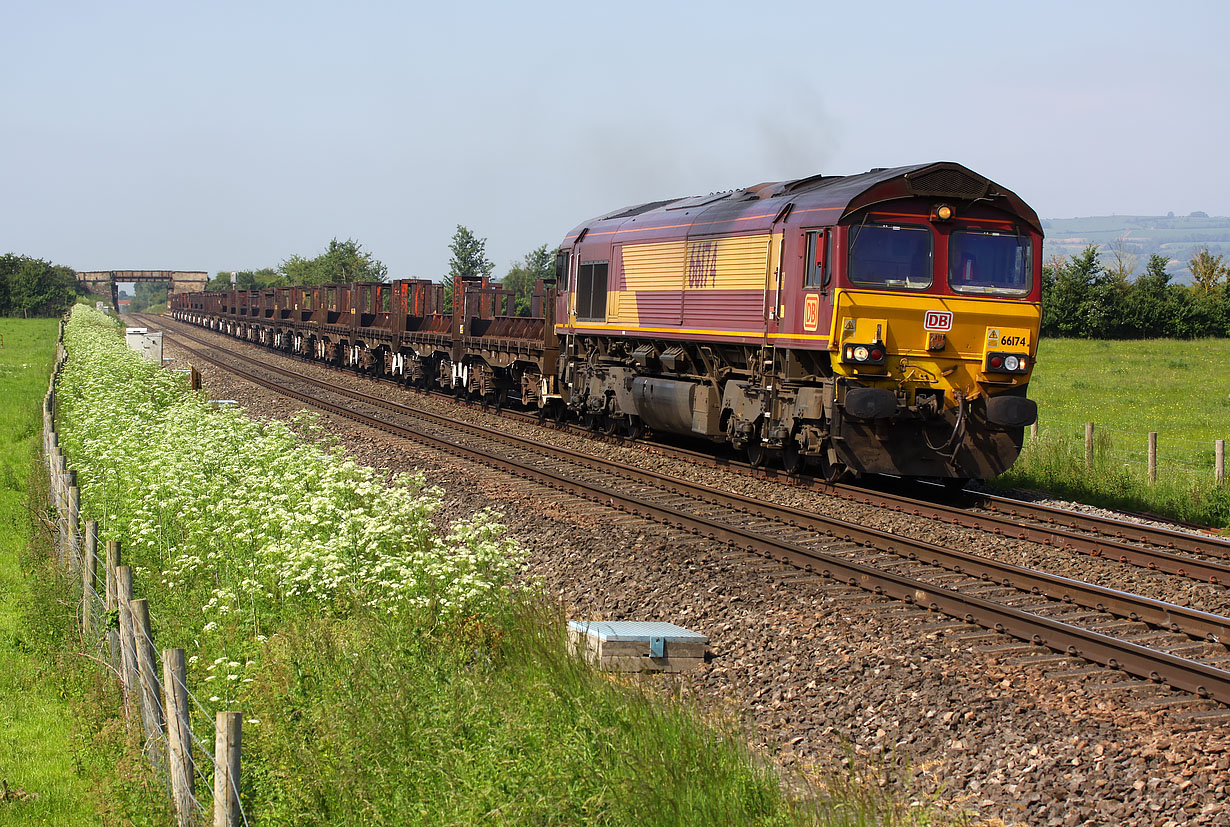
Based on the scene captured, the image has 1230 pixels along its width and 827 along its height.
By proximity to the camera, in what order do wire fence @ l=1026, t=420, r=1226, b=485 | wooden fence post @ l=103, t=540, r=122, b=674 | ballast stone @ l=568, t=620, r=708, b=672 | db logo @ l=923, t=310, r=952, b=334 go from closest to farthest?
1. wooden fence post @ l=103, t=540, r=122, b=674
2. ballast stone @ l=568, t=620, r=708, b=672
3. db logo @ l=923, t=310, r=952, b=334
4. wire fence @ l=1026, t=420, r=1226, b=485

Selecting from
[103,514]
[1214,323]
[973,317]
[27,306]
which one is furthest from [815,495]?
[27,306]

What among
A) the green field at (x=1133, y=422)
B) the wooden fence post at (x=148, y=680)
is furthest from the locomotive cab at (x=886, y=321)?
the wooden fence post at (x=148, y=680)

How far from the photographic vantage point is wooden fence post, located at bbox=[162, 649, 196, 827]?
4980mm

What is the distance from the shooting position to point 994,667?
7.56 meters

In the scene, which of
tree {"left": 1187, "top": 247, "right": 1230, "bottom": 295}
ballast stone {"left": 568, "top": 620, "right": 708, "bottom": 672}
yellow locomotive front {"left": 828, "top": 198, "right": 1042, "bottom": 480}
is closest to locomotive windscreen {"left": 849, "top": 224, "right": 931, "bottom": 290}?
yellow locomotive front {"left": 828, "top": 198, "right": 1042, "bottom": 480}

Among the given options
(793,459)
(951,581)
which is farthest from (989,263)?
(951,581)

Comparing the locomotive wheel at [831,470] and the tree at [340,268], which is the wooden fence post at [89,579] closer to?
the locomotive wheel at [831,470]

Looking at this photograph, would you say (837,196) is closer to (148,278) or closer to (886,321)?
(886,321)

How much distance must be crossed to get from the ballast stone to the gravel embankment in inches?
7.2

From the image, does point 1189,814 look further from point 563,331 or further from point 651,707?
point 563,331

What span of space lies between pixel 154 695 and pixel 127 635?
905mm

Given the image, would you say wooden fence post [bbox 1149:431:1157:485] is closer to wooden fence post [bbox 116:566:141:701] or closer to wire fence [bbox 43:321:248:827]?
wire fence [bbox 43:321:248:827]

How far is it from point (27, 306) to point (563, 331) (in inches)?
3313

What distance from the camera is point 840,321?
45.5 ft
